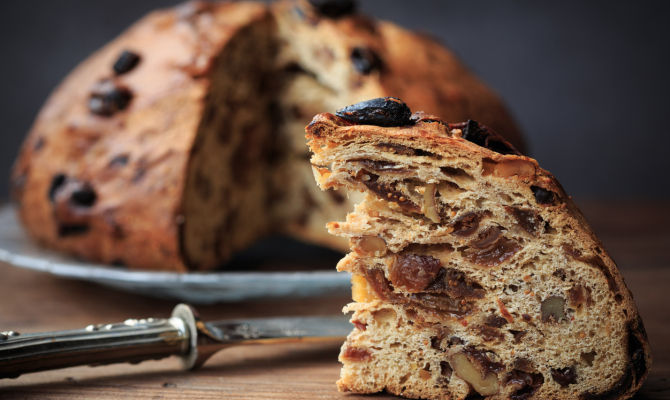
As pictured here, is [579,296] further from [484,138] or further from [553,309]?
[484,138]

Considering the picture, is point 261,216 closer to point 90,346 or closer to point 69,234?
point 69,234

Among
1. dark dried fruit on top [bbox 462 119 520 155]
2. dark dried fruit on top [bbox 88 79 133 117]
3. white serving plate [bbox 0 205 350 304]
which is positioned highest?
dark dried fruit on top [bbox 88 79 133 117]

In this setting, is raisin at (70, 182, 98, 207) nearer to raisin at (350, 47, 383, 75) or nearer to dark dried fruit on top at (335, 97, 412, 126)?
raisin at (350, 47, 383, 75)

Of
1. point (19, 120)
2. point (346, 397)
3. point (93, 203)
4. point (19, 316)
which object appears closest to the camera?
point (346, 397)

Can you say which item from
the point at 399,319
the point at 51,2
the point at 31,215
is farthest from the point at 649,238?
the point at 51,2

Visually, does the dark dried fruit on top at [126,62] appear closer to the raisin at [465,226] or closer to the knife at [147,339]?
the knife at [147,339]

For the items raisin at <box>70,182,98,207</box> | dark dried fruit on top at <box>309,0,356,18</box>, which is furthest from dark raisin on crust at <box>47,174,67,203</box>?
dark dried fruit on top at <box>309,0,356,18</box>

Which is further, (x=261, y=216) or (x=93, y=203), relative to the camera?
(x=261, y=216)
